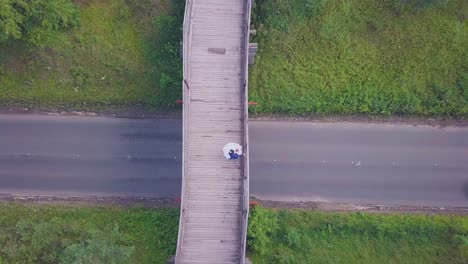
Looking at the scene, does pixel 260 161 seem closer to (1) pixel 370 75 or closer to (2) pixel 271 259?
(2) pixel 271 259

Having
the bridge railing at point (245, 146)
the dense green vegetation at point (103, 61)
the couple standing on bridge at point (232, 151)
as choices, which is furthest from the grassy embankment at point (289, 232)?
the dense green vegetation at point (103, 61)

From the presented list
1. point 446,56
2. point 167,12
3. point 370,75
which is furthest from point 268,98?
point 446,56

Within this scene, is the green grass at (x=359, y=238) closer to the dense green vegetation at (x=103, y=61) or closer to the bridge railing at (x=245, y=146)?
the bridge railing at (x=245, y=146)

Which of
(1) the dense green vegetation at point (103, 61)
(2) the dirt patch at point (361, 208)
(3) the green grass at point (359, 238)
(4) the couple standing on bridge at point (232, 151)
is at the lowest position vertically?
(3) the green grass at point (359, 238)

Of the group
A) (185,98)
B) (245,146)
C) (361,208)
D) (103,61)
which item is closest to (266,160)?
(245,146)

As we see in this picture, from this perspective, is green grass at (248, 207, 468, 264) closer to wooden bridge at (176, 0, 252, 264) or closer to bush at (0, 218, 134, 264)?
wooden bridge at (176, 0, 252, 264)

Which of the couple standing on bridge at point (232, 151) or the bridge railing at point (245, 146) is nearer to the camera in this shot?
the bridge railing at point (245, 146)
